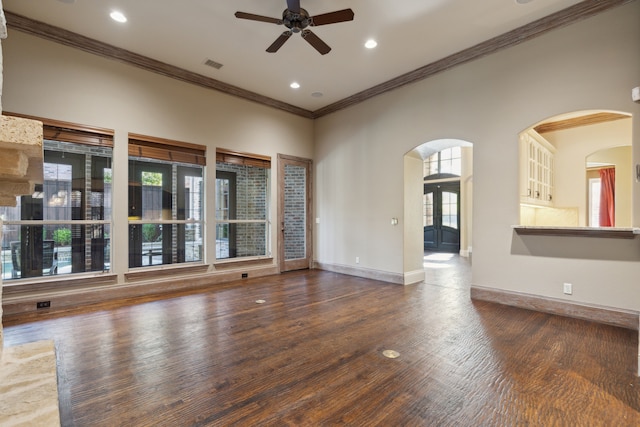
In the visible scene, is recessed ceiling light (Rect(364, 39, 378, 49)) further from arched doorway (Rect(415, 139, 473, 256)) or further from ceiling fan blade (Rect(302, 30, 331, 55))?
arched doorway (Rect(415, 139, 473, 256))

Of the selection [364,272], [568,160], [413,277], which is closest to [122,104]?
[364,272]

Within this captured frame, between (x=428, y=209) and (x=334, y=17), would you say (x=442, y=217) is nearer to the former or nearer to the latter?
(x=428, y=209)

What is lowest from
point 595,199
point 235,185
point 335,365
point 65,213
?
point 335,365

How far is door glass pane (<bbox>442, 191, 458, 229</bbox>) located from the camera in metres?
10.5

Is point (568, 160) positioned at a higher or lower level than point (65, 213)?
higher

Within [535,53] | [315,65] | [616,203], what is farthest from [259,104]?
[616,203]

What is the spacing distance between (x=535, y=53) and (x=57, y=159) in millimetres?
6320

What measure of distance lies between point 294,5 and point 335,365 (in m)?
3.41

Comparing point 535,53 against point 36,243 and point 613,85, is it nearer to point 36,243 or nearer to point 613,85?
point 613,85

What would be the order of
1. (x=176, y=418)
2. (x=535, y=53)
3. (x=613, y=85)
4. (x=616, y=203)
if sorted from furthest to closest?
(x=616, y=203) < (x=535, y=53) < (x=613, y=85) < (x=176, y=418)

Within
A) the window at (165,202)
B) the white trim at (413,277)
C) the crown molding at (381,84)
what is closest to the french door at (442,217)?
the white trim at (413,277)

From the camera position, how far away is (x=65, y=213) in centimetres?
410

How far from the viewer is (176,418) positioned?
5.87ft

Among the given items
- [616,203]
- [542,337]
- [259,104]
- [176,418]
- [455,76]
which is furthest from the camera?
[616,203]
